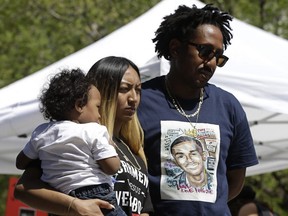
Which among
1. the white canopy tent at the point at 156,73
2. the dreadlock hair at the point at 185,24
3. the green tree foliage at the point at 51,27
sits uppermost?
the dreadlock hair at the point at 185,24

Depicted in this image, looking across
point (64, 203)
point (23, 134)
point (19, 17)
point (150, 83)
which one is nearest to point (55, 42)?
point (19, 17)

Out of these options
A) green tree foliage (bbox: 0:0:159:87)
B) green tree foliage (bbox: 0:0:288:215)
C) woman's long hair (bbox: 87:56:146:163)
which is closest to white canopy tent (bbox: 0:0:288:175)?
woman's long hair (bbox: 87:56:146:163)

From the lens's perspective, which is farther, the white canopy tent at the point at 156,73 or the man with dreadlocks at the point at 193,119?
the white canopy tent at the point at 156,73

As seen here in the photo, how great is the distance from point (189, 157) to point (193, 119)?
191mm

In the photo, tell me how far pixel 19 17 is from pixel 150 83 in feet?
37.0

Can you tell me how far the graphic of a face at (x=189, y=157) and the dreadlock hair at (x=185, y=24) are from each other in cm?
54

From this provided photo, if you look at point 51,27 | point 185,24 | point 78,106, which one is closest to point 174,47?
point 185,24

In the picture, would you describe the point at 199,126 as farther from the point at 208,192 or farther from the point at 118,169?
the point at 118,169

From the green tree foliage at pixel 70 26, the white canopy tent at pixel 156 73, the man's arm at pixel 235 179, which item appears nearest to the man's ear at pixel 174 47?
the man's arm at pixel 235 179

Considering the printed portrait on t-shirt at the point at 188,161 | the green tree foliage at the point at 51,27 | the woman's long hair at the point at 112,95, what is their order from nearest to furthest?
the woman's long hair at the point at 112,95, the printed portrait on t-shirt at the point at 188,161, the green tree foliage at the point at 51,27

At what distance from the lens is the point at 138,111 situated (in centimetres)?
493

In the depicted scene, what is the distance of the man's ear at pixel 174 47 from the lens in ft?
16.6

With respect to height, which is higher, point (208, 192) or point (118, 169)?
point (118, 169)

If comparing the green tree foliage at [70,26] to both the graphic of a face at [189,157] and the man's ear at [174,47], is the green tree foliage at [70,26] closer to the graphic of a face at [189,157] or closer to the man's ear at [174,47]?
the man's ear at [174,47]
